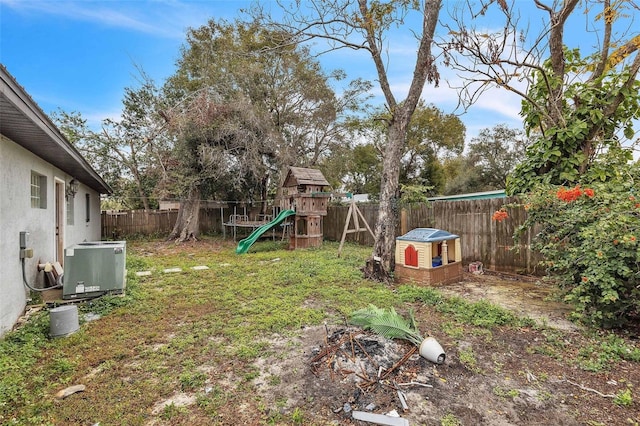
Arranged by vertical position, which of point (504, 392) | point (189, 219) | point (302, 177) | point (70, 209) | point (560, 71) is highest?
point (560, 71)

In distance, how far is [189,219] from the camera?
11.6 metres

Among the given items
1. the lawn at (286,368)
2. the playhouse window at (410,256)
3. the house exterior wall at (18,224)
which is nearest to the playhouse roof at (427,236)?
the playhouse window at (410,256)

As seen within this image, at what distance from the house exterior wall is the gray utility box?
17.4 inches

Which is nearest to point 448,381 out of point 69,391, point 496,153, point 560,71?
point 69,391

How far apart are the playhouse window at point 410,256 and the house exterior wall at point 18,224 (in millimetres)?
5229

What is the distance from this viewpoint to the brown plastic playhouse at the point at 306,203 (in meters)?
9.79

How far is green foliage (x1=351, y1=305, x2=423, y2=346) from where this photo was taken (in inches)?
111

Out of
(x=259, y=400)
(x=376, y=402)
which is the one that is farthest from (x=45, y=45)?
(x=376, y=402)

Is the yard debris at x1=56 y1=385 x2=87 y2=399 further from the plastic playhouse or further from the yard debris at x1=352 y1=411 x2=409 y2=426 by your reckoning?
the plastic playhouse

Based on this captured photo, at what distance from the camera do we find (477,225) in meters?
6.78

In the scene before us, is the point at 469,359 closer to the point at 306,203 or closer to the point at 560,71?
the point at 560,71

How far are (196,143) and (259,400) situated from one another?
33.9ft

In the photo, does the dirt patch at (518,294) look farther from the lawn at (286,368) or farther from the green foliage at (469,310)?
the lawn at (286,368)

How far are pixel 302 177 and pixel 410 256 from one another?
208 inches
